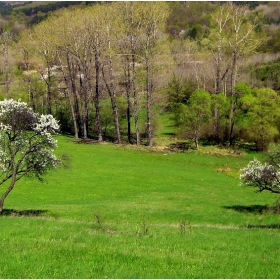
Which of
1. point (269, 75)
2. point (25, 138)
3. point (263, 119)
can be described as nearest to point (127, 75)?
point (263, 119)

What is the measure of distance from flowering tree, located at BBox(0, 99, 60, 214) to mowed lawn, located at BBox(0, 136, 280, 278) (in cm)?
308

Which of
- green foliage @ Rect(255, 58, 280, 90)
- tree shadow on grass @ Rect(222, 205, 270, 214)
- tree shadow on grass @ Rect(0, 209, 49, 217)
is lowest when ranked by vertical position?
green foliage @ Rect(255, 58, 280, 90)

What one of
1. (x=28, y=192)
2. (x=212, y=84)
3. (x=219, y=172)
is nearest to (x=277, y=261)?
(x=28, y=192)

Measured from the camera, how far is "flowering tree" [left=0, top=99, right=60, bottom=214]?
21.7 meters

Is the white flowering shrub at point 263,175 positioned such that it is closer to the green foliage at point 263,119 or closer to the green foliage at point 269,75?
the green foliage at point 263,119

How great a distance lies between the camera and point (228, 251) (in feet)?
42.9

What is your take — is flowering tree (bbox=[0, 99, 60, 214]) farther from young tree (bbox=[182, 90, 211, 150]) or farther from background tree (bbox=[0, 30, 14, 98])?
background tree (bbox=[0, 30, 14, 98])

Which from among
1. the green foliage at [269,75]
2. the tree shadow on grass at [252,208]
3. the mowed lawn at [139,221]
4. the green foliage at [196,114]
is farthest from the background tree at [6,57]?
the green foliage at [269,75]

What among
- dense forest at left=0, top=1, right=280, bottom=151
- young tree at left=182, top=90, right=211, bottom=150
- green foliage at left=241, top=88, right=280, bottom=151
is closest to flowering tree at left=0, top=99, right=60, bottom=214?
dense forest at left=0, top=1, right=280, bottom=151

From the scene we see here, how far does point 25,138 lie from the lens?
2291 cm

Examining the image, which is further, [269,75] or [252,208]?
[269,75]

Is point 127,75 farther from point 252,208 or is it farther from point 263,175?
point 263,175

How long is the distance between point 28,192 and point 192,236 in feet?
72.3

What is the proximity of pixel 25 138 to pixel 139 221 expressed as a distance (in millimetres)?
8505
